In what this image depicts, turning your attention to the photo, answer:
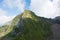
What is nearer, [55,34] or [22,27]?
[22,27]

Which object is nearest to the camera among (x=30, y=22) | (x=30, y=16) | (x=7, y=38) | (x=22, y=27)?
(x=7, y=38)

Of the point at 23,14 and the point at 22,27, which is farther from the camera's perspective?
the point at 23,14

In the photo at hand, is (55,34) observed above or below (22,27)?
below

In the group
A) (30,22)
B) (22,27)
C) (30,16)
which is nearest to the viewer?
(22,27)

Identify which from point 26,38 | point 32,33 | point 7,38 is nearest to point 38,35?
point 32,33

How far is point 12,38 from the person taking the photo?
81312mm

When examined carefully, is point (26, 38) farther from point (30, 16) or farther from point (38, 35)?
point (30, 16)

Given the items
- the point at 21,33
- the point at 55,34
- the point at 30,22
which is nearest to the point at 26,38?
the point at 21,33

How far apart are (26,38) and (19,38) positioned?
352 centimetres

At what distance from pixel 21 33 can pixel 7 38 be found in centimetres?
673

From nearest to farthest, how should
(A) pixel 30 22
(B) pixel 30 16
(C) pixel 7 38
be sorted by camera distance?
(C) pixel 7 38, (A) pixel 30 22, (B) pixel 30 16

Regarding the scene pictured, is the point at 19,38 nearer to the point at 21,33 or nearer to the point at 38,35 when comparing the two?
the point at 21,33

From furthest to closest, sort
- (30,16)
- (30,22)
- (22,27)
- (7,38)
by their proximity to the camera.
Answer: (30,16)
(30,22)
(22,27)
(7,38)

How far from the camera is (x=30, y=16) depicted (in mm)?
107125
